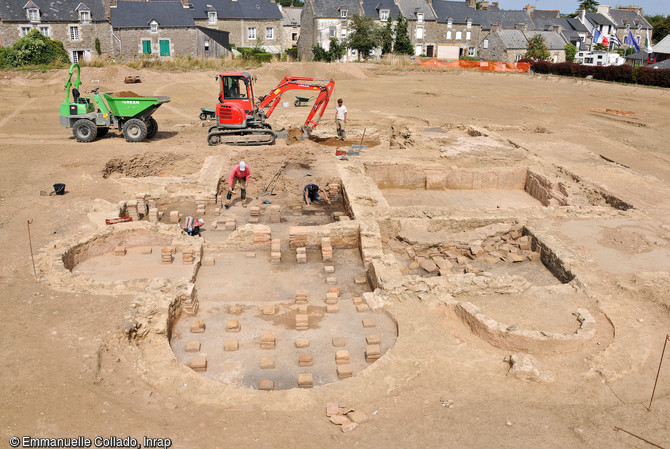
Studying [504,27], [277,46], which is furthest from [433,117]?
[504,27]

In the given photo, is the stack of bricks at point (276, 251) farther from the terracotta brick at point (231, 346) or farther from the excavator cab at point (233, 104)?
the excavator cab at point (233, 104)

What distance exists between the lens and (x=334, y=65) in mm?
37656

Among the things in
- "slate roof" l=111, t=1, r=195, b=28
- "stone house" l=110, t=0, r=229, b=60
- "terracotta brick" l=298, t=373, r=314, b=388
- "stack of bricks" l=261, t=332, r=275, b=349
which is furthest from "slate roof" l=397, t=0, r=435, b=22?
"terracotta brick" l=298, t=373, r=314, b=388

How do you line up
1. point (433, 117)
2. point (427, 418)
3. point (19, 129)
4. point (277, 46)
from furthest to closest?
1. point (277, 46)
2. point (433, 117)
3. point (19, 129)
4. point (427, 418)

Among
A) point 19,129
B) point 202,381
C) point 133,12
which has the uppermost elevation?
point 133,12

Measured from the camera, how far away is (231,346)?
24.9ft

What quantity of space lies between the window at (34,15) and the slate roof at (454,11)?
37.2m

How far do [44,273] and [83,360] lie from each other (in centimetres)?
298

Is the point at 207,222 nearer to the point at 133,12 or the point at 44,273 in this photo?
the point at 44,273

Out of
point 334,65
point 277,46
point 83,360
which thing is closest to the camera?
point 83,360

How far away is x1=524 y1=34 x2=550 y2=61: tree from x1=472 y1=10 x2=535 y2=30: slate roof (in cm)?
571

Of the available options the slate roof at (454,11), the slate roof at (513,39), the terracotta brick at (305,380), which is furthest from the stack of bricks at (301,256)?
the slate roof at (513,39)

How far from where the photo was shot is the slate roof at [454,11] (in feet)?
180

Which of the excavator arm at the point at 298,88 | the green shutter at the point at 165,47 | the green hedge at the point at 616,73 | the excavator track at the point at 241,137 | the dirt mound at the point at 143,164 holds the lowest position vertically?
the dirt mound at the point at 143,164
